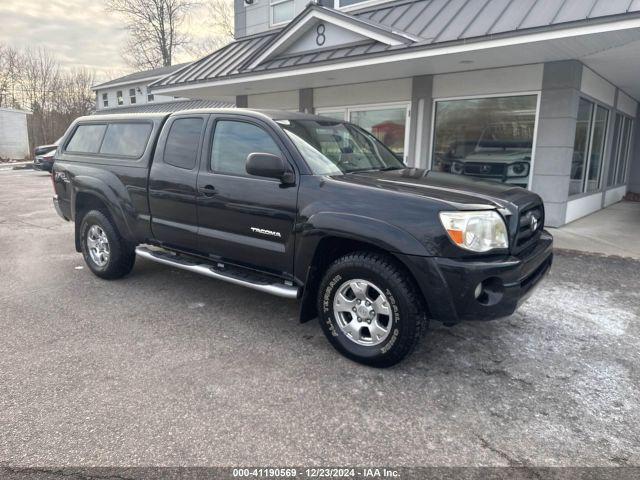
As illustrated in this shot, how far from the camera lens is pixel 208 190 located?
413 centimetres

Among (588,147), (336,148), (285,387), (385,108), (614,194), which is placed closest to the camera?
(285,387)

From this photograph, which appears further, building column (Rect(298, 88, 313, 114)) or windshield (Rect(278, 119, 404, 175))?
building column (Rect(298, 88, 313, 114))

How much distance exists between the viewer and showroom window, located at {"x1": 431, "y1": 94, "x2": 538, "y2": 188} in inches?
334

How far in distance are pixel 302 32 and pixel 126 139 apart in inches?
245

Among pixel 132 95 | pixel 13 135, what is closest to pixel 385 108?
pixel 132 95

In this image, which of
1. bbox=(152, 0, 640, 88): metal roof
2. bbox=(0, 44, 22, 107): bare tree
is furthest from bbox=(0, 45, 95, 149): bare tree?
bbox=(152, 0, 640, 88): metal roof

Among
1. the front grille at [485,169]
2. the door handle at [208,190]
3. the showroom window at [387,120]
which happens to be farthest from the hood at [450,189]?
the showroom window at [387,120]

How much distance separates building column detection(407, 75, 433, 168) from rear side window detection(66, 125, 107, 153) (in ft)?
21.2

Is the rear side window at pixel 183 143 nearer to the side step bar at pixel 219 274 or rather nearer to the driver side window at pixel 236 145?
the driver side window at pixel 236 145

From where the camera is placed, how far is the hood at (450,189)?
10.2 feet

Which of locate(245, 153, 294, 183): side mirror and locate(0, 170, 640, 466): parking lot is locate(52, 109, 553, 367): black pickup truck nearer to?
locate(245, 153, 294, 183): side mirror

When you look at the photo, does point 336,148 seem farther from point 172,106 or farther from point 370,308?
point 172,106

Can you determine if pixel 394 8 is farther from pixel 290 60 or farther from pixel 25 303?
pixel 25 303

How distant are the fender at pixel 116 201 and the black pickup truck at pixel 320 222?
0.02 m
